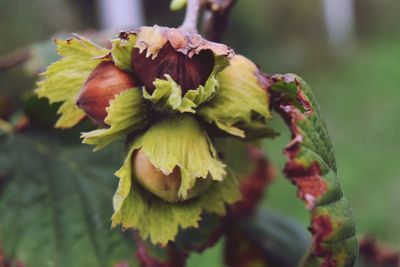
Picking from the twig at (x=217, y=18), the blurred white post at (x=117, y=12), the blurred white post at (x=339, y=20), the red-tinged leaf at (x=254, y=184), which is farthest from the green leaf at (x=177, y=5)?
the blurred white post at (x=339, y=20)

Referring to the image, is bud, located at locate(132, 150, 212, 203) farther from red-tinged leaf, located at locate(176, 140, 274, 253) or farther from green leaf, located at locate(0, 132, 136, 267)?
green leaf, located at locate(0, 132, 136, 267)

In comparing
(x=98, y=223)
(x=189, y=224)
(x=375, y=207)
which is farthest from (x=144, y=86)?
(x=375, y=207)

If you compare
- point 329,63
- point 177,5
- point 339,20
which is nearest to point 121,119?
point 177,5

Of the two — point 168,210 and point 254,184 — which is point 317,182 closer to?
point 168,210

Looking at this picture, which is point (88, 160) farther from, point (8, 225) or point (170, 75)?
point (170, 75)

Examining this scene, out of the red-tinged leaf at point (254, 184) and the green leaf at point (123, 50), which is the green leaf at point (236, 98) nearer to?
the green leaf at point (123, 50)

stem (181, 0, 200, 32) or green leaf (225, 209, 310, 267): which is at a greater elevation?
stem (181, 0, 200, 32)

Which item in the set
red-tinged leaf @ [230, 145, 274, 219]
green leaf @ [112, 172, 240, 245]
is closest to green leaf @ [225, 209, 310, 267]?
red-tinged leaf @ [230, 145, 274, 219]
